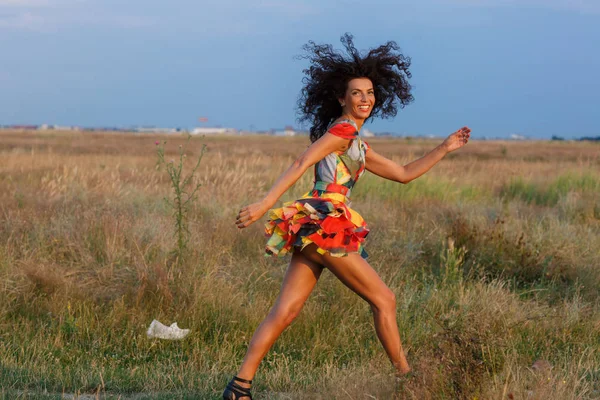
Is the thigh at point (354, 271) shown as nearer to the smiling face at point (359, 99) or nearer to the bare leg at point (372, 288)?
the bare leg at point (372, 288)

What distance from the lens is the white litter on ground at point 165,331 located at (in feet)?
19.0

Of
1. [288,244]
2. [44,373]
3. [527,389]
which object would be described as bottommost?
[44,373]

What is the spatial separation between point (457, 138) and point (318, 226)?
3.94ft

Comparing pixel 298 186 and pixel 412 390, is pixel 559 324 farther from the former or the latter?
pixel 298 186

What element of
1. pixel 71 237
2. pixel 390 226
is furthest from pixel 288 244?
pixel 390 226

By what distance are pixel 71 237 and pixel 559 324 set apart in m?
4.73

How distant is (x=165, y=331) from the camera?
19.2 ft

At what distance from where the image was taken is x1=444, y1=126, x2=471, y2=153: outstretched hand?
4.53 metres

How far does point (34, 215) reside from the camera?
8508 millimetres

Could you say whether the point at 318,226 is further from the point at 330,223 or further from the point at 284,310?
the point at 284,310

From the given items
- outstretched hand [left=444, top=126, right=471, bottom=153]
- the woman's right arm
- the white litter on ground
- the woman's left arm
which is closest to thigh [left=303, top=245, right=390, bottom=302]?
the woman's right arm

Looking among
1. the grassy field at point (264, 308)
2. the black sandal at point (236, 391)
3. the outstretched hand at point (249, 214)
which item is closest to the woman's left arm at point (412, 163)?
the grassy field at point (264, 308)

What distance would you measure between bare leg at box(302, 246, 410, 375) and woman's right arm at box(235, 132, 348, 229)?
405 millimetres

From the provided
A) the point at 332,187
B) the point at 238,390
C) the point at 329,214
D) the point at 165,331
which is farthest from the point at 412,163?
the point at 165,331
